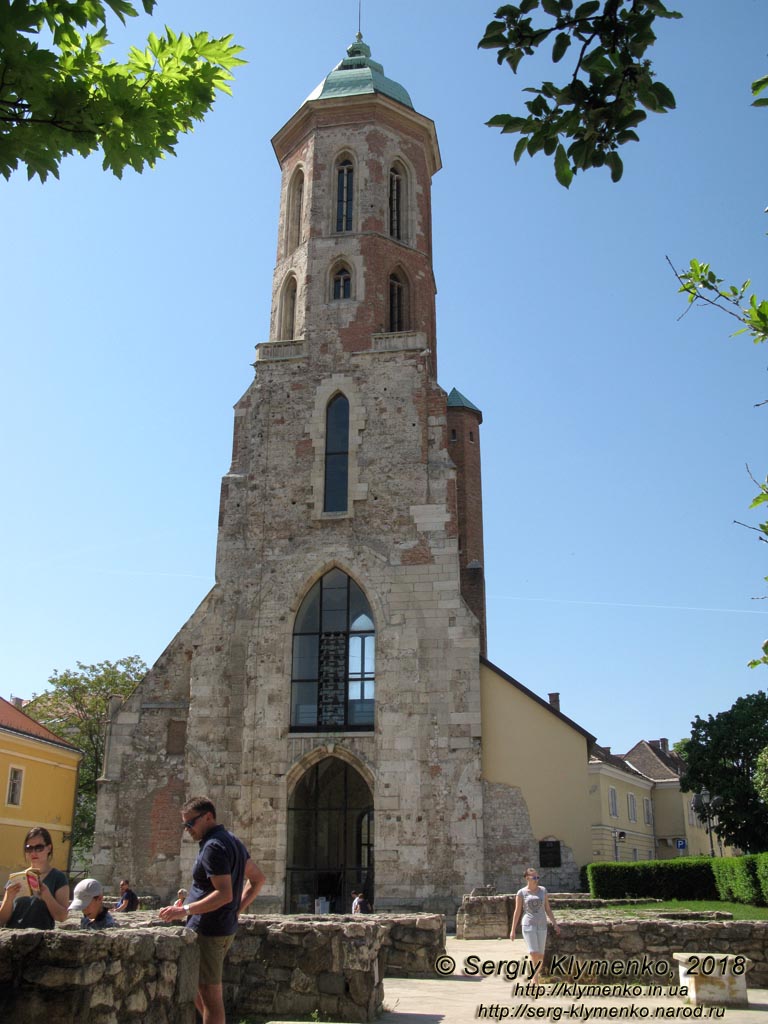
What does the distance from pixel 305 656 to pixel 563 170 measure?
19.9 meters

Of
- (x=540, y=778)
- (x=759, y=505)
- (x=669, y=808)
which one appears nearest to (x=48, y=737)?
(x=540, y=778)

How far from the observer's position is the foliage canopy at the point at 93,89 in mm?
4594

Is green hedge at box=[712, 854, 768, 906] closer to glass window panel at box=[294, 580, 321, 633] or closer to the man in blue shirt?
glass window panel at box=[294, 580, 321, 633]

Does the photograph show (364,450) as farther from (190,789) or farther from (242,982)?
(242,982)

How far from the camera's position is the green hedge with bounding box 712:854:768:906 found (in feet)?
66.5

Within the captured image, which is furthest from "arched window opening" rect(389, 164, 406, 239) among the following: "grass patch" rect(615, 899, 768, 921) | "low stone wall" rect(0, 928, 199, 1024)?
"low stone wall" rect(0, 928, 199, 1024)

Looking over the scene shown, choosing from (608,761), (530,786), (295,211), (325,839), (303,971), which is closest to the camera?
(303,971)

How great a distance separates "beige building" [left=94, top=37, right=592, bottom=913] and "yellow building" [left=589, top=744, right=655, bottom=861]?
18386mm

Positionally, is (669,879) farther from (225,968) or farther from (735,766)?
(735,766)

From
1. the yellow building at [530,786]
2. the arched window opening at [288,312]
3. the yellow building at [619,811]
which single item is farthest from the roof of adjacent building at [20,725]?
the yellow building at [619,811]

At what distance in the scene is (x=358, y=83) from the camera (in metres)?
29.9

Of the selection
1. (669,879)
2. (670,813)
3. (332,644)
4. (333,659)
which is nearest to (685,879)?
(669,879)

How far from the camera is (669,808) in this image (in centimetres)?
5559

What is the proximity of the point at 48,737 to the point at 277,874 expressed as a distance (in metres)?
14.1
